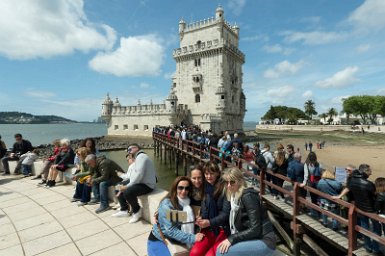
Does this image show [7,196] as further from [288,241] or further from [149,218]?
[288,241]

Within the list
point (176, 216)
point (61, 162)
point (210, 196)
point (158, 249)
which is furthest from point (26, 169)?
point (210, 196)

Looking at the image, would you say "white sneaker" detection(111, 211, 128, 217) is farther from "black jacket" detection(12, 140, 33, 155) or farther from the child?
"black jacket" detection(12, 140, 33, 155)

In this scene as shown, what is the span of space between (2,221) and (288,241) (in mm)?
8493

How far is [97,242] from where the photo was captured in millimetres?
5070

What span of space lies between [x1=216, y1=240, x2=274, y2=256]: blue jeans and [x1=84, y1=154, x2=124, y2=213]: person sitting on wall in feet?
14.0

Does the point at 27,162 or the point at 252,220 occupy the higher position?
the point at 252,220

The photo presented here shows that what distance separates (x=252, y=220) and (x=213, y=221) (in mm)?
647

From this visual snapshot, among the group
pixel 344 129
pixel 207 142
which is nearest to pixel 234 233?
pixel 207 142

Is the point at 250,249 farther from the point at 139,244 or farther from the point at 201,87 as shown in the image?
the point at 201,87

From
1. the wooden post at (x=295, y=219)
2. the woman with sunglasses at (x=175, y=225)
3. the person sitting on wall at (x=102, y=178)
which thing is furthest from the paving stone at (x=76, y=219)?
the wooden post at (x=295, y=219)

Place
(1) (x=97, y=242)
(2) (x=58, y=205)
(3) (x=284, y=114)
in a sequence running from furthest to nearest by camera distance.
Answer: (3) (x=284, y=114) → (2) (x=58, y=205) → (1) (x=97, y=242)

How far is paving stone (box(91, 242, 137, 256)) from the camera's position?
465cm

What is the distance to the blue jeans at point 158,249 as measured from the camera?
3.88 m

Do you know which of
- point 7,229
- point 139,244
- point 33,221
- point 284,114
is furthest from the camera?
point 284,114
